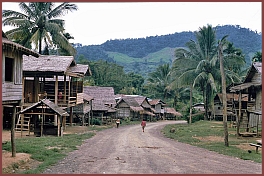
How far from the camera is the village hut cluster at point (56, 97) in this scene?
1380 centimetres

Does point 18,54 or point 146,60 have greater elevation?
point 146,60

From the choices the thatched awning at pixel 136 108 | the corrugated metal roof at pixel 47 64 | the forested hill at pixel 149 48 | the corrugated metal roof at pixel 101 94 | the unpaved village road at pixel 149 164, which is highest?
the forested hill at pixel 149 48

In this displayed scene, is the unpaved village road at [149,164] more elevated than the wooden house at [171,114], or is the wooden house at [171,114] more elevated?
the unpaved village road at [149,164]

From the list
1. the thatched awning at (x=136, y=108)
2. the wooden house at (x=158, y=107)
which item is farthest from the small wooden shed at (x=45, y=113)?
the wooden house at (x=158, y=107)

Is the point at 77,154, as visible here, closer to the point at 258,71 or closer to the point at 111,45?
the point at 258,71

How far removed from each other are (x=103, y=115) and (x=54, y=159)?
106 feet

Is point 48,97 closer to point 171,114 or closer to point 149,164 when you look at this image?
point 149,164

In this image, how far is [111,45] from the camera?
520 feet

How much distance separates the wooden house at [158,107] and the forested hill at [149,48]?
49.5 m

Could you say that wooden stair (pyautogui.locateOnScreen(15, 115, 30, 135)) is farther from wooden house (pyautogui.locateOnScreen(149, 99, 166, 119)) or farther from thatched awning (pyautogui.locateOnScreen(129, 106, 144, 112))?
wooden house (pyautogui.locateOnScreen(149, 99, 166, 119))

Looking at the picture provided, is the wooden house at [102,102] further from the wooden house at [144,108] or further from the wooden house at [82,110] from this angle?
the wooden house at [144,108]

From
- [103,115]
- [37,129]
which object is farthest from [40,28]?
[103,115]

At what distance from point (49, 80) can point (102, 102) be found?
15.7 meters

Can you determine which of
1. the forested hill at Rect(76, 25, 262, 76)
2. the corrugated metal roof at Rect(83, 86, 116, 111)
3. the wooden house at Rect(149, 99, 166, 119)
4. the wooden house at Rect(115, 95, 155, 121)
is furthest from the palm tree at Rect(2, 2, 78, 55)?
the forested hill at Rect(76, 25, 262, 76)
